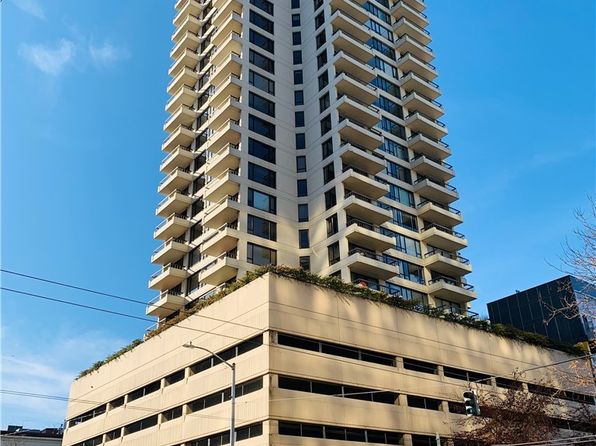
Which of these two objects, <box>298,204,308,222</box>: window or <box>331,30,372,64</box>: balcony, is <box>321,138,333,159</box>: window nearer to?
<box>298,204,308,222</box>: window

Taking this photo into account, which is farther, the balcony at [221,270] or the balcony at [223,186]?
the balcony at [223,186]

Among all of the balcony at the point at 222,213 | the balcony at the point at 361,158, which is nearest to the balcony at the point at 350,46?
the balcony at the point at 361,158

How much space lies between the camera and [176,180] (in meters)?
61.0

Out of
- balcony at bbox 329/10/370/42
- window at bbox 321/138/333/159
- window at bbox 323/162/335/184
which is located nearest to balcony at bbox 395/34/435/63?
balcony at bbox 329/10/370/42

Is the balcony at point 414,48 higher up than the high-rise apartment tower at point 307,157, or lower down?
higher up

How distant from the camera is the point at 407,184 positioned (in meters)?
60.6

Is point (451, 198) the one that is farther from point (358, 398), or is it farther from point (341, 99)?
point (358, 398)

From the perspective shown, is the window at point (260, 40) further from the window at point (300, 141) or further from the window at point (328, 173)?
the window at point (328, 173)

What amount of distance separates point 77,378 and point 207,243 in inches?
781

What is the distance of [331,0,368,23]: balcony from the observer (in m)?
62.8

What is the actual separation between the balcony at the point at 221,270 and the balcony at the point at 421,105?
28097 millimetres

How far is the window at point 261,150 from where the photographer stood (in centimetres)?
5465

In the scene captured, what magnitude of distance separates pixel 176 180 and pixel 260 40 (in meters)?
17.0

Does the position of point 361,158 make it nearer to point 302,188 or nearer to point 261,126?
point 302,188
